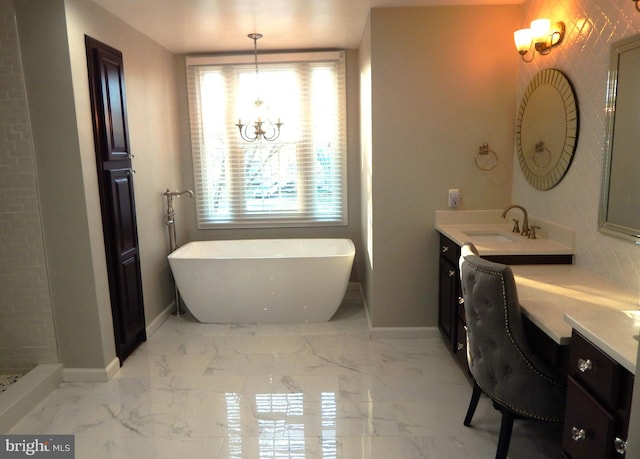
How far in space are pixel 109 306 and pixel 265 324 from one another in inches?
51.0

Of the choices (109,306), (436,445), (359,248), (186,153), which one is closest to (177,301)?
(109,306)

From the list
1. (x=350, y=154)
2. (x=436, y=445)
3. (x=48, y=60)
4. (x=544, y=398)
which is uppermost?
(x=48, y=60)

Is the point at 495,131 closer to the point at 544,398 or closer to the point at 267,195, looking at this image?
the point at 544,398

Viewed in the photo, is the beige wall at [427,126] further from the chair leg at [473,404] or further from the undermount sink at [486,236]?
the chair leg at [473,404]

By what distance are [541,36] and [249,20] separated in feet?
6.56

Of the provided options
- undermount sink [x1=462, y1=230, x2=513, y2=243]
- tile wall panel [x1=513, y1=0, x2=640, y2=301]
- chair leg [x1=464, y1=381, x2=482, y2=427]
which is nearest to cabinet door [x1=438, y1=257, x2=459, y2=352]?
undermount sink [x1=462, y1=230, x2=513, y2=243]

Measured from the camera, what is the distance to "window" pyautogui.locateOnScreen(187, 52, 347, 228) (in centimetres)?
418

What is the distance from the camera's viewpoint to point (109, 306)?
2.85 m

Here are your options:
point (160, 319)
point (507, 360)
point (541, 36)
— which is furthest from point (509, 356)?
point (160, 319)

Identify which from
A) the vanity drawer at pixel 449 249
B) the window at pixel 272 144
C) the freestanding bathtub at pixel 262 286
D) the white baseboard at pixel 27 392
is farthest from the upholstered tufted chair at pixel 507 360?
the window at pixel 272 144

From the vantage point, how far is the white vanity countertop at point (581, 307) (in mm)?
1289

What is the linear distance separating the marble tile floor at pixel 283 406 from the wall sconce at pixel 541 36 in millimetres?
2088

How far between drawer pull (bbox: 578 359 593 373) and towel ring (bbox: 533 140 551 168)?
159cm

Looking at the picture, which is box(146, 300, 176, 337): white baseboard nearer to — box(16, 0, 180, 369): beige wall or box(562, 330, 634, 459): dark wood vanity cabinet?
box(16, 0, 180, 369): beige wall
